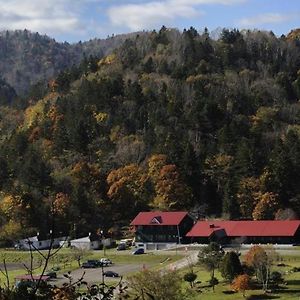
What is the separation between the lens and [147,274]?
22828 millimetres

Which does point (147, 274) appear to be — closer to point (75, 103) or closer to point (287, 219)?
point (287, 219)

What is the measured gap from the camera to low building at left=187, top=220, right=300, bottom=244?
37.5 meters

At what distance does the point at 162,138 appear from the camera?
52.7 m

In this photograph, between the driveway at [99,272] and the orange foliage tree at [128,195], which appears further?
the orange foliage tree at [128,195]

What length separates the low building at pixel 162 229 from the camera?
4122 centimetres

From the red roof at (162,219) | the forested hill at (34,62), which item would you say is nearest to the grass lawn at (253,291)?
the red roof at (162,219)

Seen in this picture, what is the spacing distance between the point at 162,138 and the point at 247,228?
16151mm

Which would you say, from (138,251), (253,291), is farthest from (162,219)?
(253,291)

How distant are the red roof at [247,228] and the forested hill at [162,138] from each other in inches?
143

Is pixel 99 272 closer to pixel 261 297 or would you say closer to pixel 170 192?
pixel 261 297

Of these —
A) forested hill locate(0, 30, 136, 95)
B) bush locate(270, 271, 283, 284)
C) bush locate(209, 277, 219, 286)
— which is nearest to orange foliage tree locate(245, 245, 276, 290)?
bush locate(270, 271, 283, 284)

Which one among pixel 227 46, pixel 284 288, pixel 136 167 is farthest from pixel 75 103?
pixel 284 288

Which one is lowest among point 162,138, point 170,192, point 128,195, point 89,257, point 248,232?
point 89,257

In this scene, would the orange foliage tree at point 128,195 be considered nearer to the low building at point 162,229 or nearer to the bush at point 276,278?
the low building at point 162,229
